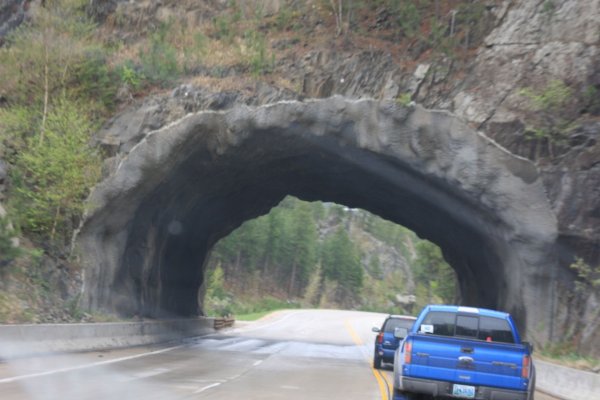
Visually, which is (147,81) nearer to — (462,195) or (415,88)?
(415,88)

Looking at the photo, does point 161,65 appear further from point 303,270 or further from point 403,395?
point 303,270

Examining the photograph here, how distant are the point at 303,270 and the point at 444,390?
101 metres

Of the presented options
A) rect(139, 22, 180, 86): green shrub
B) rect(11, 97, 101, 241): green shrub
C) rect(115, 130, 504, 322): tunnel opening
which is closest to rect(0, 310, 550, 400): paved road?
rect(11, 97, 101, 241): green shrub

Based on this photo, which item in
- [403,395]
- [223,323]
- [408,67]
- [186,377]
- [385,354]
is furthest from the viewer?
[223,323]

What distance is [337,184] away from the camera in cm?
3428

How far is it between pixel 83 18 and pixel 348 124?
12930mm

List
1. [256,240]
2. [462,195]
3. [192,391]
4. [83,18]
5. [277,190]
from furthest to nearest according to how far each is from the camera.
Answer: [256,240]
[277,190]
[83,18]
[462,195]
[192,391]

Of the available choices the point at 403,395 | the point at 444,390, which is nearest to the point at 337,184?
the point at 403,395

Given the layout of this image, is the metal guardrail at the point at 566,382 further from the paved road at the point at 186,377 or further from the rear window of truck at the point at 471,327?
the rear window of truck at the point at 471,327

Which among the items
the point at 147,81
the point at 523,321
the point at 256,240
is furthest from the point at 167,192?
the point at 256,240

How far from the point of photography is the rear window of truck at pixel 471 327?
13.1 meters

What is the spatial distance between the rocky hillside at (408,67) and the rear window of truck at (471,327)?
9.19 meters

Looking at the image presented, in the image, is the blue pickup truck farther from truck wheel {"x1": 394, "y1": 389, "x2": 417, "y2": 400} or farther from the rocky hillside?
the rocky hillside

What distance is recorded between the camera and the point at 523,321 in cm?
2384
